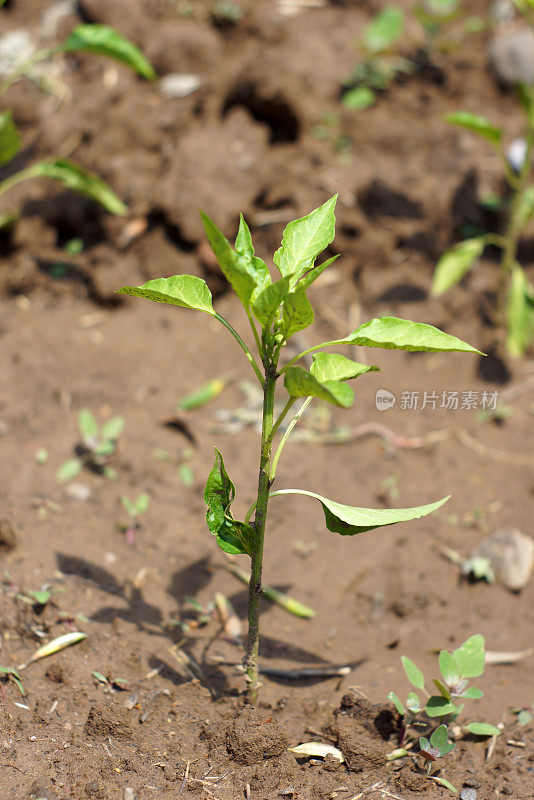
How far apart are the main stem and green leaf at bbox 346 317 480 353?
230 mm

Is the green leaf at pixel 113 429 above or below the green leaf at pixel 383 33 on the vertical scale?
below

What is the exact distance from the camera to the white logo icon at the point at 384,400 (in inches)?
128

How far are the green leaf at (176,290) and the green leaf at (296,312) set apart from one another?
180 millimetres

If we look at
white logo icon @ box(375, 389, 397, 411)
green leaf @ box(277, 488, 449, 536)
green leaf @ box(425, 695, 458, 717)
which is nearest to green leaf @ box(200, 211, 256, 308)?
green leaf @ box(277, 488, 449, 536)

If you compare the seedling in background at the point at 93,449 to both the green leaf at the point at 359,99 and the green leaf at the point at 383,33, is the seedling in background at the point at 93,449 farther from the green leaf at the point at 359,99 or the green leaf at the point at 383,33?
the green leaf at the point at 383,33

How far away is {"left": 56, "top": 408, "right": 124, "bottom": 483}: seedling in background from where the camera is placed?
271 centimetres

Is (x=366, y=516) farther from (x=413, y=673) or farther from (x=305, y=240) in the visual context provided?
(x=305, y=240)

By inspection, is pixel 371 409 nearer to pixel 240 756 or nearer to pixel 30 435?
pixel 30 435

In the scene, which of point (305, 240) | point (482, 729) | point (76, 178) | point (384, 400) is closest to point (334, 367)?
point (305, 240)

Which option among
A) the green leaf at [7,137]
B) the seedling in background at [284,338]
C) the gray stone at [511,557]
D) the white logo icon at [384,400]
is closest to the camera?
the seedling in background at [284,338]

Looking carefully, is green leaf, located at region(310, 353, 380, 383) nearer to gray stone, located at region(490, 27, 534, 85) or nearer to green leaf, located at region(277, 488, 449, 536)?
green leaf, located at region(277, 488, 449, 536)

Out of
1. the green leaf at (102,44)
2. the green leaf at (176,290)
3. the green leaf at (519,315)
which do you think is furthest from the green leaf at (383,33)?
the green leaf at (176,290)

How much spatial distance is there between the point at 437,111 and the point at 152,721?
12.4 ft

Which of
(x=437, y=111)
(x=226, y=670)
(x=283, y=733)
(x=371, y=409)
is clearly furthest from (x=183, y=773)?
(x=437, y=111)
